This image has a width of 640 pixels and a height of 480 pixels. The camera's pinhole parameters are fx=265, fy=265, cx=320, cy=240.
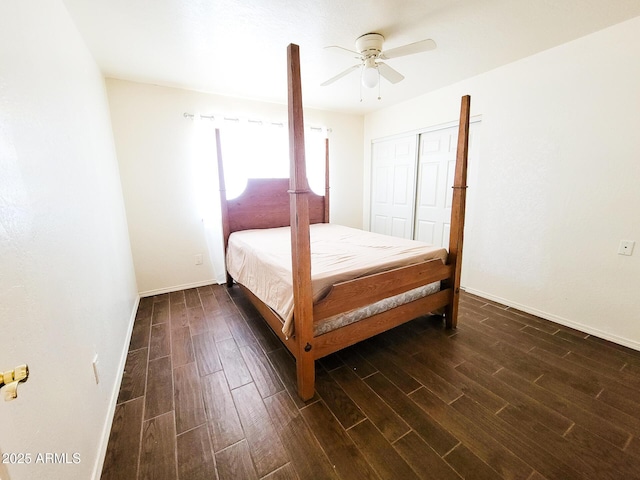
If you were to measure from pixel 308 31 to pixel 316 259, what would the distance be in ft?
5.53

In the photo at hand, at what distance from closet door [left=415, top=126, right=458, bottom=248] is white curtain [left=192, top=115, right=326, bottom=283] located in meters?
1.87

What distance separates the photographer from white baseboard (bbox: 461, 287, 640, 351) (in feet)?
6.77

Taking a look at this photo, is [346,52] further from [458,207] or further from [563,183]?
[563,183]

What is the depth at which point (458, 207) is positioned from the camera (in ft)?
7.05

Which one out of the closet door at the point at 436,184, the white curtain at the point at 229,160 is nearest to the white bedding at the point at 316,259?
the white curtain at the point at 229,160

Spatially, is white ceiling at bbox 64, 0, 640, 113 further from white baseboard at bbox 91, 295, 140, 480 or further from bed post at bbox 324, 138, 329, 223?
white baseboard at bbox 91, 295, 140, 480

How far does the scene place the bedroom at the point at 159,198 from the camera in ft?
3.01

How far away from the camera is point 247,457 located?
1256mm

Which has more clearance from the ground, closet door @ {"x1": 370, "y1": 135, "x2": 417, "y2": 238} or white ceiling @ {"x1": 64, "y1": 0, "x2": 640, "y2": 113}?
white ceiling @ {"x1": 64, "y1": 0, "x2": 640, "y2": 113}

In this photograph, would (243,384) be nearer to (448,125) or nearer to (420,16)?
(420,16)

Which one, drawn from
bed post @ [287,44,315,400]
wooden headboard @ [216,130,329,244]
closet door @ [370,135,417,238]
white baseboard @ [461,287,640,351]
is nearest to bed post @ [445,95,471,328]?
white baseboard @ [461,287,640,351]

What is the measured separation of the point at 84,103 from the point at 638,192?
13.1 feet

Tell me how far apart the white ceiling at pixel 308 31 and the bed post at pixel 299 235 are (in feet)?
2.55

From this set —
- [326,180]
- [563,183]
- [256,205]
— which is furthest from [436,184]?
[256,205]
